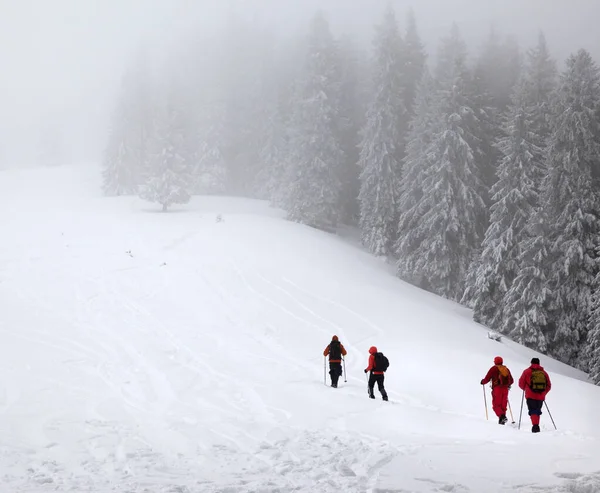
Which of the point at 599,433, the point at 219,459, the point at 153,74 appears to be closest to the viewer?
the point at 219,459

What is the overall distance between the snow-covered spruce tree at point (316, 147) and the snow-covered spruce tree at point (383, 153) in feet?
8.45

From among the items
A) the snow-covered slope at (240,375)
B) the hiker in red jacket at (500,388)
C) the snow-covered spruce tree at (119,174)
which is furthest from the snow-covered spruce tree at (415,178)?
the snow-covered spruce tree at (119,174)

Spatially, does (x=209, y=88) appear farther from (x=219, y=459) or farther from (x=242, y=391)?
(x=219, y=459)

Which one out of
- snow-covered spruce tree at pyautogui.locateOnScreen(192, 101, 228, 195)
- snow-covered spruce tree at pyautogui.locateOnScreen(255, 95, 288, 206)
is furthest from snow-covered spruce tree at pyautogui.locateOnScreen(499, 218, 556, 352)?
snow-covered spruce tree at pyautogui.locateOnScreen(192, 101, 228, 195)

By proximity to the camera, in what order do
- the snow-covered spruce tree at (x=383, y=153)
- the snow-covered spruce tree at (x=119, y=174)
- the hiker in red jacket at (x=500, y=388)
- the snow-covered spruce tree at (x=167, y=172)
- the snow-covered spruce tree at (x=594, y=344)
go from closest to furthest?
the hiker in red jacket at (x=500, y=388), the snow-covered spruce tree at (x=594, y=344), the snow-covered spruce tree at (x=383, y=153), the snow-covered spruce tree at (x=167, y=172), the snow-covered spruce tree at (x=119, y=174)

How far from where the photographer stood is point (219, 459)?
28.7 feet

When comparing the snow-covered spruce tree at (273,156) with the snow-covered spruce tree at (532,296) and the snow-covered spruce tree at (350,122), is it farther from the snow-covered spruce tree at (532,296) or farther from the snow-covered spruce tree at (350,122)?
Answer: the snow-covered spruce tree at (532,296)

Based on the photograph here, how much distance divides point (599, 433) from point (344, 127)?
31944 millimetres

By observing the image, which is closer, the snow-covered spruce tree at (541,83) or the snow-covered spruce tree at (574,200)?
the snow-covered spruce tree at (574,200)

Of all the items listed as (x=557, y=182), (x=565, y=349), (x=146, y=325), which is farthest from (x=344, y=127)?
(x=146, y=325)

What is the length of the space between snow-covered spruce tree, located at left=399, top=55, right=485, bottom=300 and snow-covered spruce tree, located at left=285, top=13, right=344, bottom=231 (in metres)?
8.98

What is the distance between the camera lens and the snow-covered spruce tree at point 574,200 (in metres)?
23.7

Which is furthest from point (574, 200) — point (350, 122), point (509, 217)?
point (350, 122)

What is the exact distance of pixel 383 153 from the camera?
121 feet
